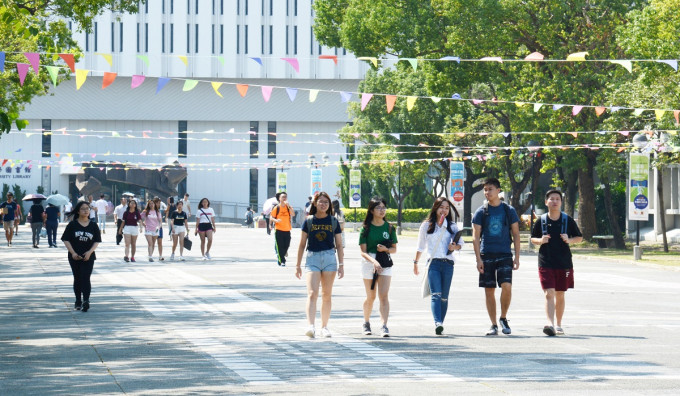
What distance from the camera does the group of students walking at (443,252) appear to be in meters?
13.8

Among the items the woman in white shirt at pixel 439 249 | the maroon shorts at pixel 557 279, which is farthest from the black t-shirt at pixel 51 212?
the maroon shorts at pixel 557 279

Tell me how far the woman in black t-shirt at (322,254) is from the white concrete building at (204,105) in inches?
2881

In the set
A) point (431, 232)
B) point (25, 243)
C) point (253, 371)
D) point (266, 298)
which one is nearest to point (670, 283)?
point (266, 298)

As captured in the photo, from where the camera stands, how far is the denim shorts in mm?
13773

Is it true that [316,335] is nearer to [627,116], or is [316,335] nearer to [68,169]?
[627,116]

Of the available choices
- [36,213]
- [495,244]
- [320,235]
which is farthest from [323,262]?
[36,213]

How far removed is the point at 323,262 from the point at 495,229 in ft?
7.05

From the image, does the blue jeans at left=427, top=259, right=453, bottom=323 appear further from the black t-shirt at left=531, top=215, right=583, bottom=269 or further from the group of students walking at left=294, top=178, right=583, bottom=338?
the black t-shirt at left=531, top=215, right=583, bottom=269

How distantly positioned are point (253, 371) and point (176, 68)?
261 feet

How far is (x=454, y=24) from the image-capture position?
1561 inches

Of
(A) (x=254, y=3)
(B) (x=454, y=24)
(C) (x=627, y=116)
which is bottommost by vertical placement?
(C) (x=627, y=116)

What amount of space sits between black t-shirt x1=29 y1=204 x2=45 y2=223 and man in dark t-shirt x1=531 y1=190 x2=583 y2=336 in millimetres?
27899

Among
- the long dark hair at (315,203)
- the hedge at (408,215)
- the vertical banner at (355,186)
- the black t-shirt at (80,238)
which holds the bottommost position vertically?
the hedge at (408,215)

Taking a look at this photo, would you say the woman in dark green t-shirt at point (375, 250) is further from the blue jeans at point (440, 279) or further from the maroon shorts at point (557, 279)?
the maroon shorts at point (557, 279)
